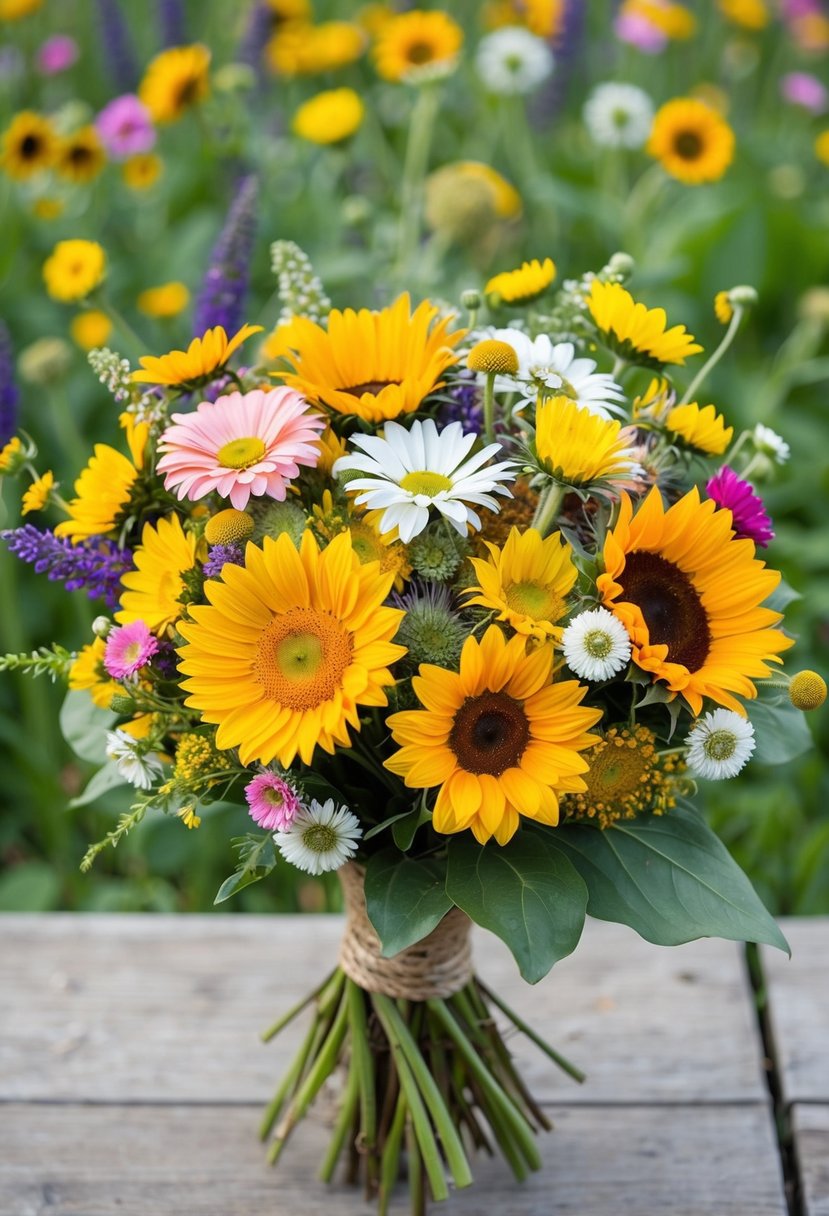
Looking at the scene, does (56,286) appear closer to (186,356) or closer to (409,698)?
(186,356)

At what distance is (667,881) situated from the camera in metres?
0.72

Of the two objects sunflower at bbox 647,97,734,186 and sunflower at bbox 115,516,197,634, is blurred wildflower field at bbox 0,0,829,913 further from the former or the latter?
sunflower at bbox 115,516,197,634

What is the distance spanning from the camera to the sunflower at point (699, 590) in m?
0.62

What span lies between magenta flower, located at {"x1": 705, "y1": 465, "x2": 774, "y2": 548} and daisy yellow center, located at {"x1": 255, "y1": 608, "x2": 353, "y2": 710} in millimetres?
203

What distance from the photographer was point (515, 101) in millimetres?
2441

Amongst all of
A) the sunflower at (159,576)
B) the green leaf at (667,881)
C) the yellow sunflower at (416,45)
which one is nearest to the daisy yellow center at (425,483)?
the sunflower at (159,576)

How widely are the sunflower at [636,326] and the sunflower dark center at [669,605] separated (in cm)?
13

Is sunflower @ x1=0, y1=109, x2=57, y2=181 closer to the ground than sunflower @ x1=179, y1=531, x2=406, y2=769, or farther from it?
farther from it

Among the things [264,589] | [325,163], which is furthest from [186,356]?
[325,163]

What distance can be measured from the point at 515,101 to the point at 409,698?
2.05 meters

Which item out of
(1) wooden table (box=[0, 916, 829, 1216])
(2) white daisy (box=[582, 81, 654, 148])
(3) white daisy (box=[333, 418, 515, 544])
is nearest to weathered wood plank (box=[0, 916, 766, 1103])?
(1) wooden table (box=[0, 916, 829, 1216])

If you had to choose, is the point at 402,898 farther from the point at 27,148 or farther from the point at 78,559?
the point at 27,148

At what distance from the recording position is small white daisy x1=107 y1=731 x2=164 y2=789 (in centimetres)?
68

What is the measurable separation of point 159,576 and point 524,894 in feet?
0.80
